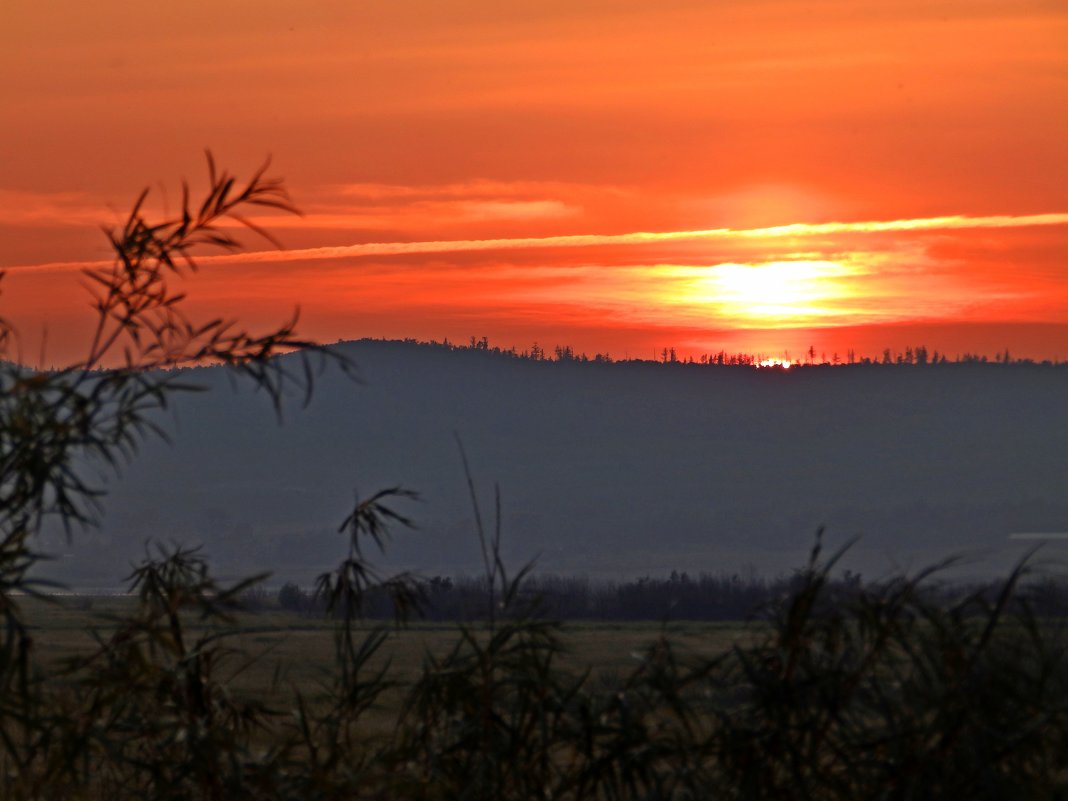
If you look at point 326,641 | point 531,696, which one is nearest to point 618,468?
point 326,641

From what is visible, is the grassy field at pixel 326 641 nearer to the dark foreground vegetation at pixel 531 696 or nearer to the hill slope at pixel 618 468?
the dark foreground vegetation at pixel 531 696

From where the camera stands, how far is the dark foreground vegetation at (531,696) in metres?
6.35

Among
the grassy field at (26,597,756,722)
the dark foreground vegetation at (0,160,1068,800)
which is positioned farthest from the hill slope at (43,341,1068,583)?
the dark foreground vegetation at (0,160,1068,800)

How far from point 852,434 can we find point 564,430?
1283 inches

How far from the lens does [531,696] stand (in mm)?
7121

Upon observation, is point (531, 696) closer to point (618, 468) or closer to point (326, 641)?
point (326, 641)

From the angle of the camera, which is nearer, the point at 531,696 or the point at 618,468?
the point at 531,696

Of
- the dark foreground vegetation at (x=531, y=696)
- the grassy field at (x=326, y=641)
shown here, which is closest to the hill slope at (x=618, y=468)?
the grassy field at (x=326, y=641)

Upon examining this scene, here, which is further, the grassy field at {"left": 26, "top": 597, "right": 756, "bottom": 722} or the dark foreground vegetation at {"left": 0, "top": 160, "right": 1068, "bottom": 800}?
the grassy field at {"left": 26, "top": 597, "right": 756, "bottom": 722}

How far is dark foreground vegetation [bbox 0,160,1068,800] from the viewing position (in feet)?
20.8

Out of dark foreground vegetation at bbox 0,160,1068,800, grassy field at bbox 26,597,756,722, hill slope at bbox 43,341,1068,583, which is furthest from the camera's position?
hill slope at bbox 43,341,1068,583

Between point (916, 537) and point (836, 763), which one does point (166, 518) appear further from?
point (836, 763)

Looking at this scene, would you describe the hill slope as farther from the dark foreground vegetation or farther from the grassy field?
the dark foreground vegetation

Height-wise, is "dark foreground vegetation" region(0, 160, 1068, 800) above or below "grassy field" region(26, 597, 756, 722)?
above
